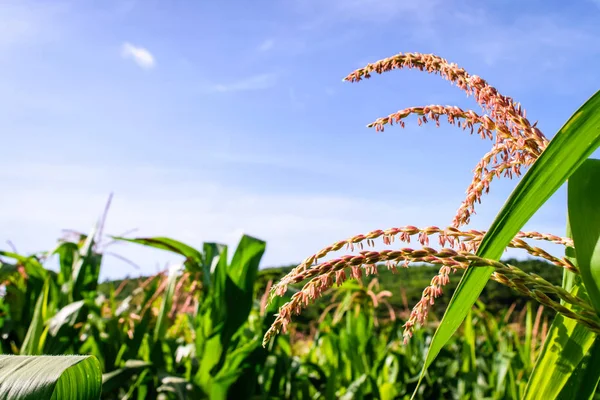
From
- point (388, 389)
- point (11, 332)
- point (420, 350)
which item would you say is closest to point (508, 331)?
point (420, 350)

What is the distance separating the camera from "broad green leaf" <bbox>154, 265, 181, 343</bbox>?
2.36 metres

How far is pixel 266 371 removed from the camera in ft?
9.46

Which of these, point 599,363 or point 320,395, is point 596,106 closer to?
point 599,363

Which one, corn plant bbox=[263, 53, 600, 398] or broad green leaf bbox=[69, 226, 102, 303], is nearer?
corn plant bbox=[263, 53, 600, 398]

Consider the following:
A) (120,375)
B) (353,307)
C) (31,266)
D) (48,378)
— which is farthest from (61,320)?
(353,307)

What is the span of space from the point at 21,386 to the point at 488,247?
23.7 inches

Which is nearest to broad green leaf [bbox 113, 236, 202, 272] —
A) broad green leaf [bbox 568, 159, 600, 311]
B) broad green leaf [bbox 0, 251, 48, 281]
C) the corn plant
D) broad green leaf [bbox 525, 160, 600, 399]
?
broad green leaf [bbox 0, 251, 48, 281]

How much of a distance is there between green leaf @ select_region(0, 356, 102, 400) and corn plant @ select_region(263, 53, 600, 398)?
24 cm

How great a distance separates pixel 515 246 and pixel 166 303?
175 cm

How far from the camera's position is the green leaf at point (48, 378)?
2.14ft

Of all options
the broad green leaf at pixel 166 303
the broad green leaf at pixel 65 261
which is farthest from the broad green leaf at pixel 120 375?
the broad green leaf at pixel 65 261

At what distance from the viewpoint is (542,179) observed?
2.47 feet

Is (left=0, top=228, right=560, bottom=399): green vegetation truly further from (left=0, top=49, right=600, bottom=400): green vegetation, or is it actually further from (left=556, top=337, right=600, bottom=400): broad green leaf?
(left=556, top=337, right=600, bottom=400): broad green leaf

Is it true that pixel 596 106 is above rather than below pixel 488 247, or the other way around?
above
